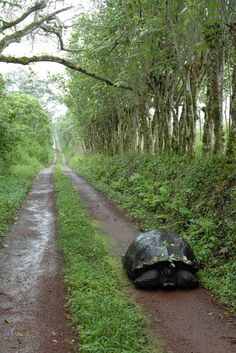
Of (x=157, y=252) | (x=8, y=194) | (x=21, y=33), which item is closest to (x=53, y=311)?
(x=157, y=252)

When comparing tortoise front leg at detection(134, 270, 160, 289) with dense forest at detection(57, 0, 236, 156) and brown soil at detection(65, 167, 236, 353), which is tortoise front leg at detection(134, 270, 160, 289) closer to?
brown soil at detection(65, 167, 236, 353)

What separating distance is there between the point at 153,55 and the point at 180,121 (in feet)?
10.8

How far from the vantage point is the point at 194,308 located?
6535mm

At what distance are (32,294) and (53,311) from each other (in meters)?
0.86

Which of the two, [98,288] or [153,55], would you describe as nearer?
[98,288]

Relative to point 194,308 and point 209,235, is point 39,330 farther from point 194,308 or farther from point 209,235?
point 209,235

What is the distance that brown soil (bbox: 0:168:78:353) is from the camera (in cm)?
543

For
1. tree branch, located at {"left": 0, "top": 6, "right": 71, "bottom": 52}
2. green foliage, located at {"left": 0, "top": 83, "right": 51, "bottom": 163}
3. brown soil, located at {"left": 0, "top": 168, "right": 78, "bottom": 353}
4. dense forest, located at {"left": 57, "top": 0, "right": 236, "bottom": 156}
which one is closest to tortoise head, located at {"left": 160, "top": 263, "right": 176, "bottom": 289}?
brown soil, located at {"left": 0, "top": 168, "right": 78, "bottom": 353}

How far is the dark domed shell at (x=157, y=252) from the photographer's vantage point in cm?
716

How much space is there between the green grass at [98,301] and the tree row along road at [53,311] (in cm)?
22

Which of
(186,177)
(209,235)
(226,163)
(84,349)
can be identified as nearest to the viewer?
(84,349)

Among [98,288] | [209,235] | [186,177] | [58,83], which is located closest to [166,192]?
[186,177]

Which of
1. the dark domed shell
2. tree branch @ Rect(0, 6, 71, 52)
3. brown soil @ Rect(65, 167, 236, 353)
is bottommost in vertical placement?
brown soil @ Rect(65, 167, 236, 353)

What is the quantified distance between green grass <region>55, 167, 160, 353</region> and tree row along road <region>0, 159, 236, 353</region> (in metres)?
0.22
